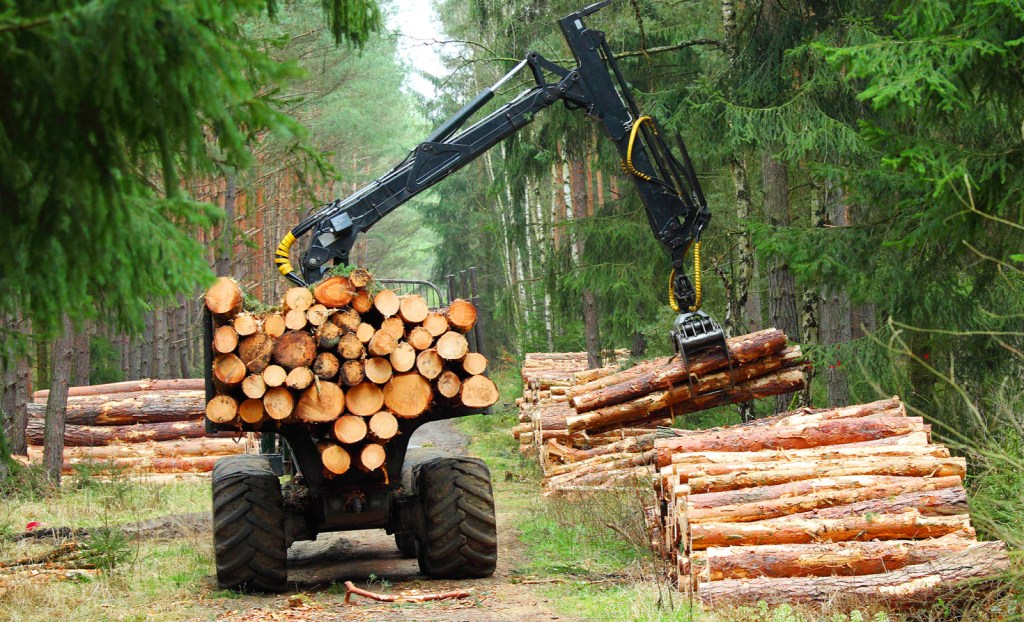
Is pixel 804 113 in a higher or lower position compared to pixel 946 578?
higher

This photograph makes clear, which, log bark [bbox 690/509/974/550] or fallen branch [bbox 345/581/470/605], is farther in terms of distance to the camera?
fallen branch [bbox 345/581/470/605]

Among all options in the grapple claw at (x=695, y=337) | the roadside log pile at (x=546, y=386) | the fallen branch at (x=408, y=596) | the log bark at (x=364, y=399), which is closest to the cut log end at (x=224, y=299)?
the log bark at (x=364, y=399)

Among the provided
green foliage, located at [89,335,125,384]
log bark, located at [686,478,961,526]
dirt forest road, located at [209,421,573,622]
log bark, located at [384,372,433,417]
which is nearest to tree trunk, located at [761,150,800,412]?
dirt forest road, located at [209,421,573,622]

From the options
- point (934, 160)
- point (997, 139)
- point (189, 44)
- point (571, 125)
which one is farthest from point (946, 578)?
point (571, 125)

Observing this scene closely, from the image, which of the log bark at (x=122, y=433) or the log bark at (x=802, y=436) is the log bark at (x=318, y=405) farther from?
the log bark at (x=122, y=433)

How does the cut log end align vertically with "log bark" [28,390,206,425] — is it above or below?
above

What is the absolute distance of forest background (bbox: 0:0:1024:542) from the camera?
320 cm

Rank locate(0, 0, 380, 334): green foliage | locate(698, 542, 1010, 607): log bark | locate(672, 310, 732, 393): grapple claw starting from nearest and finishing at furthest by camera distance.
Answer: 1. locate(0, 0, 380, 334): green foliage
2. locate(698, 542, 1010, 607): log bark
3. locate(672, 310, 732, 393): grapple claw

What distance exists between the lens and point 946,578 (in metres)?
5.58

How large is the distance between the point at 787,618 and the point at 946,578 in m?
0.96

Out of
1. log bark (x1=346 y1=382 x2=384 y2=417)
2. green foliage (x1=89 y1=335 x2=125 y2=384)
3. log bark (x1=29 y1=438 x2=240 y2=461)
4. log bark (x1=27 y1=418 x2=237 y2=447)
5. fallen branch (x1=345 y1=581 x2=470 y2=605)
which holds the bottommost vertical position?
fallen branch (x1=345 y1=581 x2=470 y2=605)

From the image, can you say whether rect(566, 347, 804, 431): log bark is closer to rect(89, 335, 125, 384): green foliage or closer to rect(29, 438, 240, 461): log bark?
rect(29, 438, 240, 461): log bark

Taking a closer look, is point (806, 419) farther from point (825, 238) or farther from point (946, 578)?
point (946, 578)

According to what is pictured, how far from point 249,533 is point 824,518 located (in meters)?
4.08
